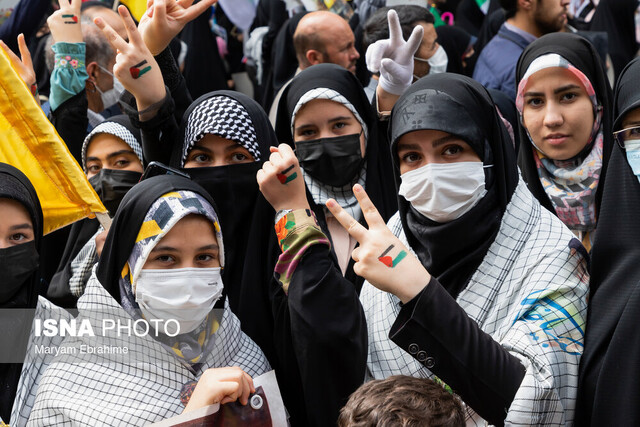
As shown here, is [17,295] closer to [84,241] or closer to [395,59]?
[84,241]

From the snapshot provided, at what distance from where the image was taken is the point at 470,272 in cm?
247

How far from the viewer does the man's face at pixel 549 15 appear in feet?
15.8

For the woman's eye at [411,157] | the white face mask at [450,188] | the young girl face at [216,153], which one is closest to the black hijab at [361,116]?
the young girl face at [216,153]

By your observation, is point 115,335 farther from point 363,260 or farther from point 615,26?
point 615,26

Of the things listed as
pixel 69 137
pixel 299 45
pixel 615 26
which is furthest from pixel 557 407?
pixel 615 26

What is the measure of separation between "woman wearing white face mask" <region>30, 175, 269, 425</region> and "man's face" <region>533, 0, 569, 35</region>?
9.56 feet

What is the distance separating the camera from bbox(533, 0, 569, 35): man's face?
189 inches

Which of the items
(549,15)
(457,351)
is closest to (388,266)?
(457,351)

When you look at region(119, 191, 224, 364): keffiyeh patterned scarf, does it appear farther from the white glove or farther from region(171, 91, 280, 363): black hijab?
the white glove

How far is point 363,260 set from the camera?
2.12 metres

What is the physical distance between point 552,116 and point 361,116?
0.82 metres

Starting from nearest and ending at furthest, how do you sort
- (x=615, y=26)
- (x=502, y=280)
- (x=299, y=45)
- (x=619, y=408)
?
(x=619, y=408) → (x=502, y=280) → (x=299, y=45) → (x=615, y=26)

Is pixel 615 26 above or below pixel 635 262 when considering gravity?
above

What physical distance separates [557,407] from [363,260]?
2.08 feet
